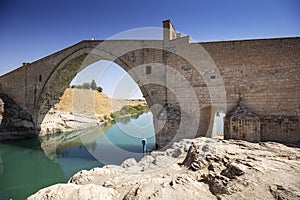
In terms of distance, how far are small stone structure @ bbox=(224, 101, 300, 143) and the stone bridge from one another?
3 cm

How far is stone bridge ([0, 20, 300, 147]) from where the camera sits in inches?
280

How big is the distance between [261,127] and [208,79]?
9.77 feet

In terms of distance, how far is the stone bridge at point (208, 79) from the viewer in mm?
7109

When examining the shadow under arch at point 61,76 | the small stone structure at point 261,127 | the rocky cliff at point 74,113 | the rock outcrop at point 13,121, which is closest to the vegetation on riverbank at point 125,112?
the rocky cliff at point 74,113

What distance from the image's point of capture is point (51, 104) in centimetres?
1739

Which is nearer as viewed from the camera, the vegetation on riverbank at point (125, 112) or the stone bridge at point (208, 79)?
the stone bridge at point (208, 79)

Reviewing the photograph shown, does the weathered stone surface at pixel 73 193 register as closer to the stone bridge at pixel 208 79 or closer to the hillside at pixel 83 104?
the stone bridge at pixel 208 79

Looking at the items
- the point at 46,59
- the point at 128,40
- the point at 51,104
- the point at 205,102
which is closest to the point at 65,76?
the point at 46,59

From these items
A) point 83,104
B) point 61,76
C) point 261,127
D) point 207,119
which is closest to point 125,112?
point 83,104

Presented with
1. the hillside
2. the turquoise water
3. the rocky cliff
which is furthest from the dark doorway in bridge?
the hillside

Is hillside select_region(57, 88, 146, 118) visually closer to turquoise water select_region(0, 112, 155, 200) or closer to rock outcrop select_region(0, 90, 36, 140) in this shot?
rock outcrop select_region(0, 90, 36, 140)

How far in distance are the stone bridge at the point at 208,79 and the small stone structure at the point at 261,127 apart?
0.10 feet

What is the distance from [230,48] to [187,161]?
227 inches

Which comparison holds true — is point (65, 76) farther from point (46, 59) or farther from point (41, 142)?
point (41, 142)
